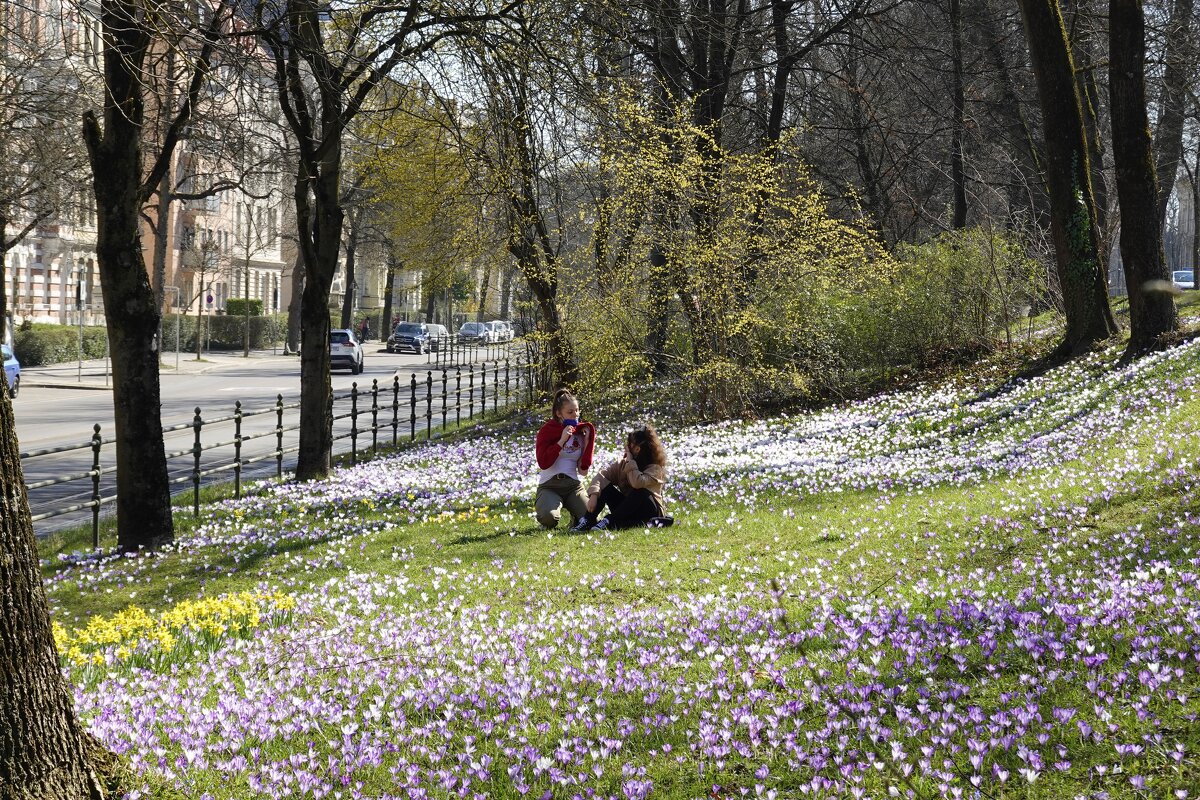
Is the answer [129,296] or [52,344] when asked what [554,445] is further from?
[52,344]

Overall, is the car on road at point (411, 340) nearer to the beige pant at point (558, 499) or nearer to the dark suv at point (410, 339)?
the dark suv at point (410, 339)

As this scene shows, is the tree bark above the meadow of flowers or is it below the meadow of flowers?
above

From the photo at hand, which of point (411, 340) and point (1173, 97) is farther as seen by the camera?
point (411, 340)

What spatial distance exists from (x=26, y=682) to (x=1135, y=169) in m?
16.7

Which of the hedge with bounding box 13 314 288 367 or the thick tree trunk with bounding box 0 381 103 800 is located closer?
the thick tree trunk with bounding box 0 381 103 800

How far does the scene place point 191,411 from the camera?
85.1ft

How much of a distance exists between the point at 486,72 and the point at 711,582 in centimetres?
584

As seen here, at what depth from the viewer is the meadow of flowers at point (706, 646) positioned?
4195 mm

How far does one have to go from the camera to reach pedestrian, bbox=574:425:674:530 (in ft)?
34.1

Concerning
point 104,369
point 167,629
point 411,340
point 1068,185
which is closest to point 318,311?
point 167,629

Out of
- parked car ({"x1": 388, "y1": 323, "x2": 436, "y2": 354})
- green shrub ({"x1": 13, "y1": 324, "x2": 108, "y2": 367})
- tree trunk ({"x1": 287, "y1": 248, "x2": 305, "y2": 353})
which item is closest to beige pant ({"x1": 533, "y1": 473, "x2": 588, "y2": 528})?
green shrub ({"x1": 13, "y1": 324, "x2": 108, "y2": 367})

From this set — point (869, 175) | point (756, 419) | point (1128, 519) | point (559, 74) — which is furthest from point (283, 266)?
point (1128, 519)

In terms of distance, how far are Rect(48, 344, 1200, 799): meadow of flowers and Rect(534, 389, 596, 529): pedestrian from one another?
0.27 m

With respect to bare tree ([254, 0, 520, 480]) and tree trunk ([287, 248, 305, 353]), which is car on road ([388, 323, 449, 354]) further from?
bare tree ([254, 0, 520, 480])
